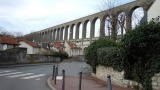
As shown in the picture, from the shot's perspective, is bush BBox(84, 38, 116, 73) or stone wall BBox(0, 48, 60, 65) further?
stone wall BBox(0, 48, 60, 65)

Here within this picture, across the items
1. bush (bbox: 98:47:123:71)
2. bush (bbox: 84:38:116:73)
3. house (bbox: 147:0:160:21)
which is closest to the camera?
bush (bbox: 98:47:123:71)

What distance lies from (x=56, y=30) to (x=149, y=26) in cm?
9799

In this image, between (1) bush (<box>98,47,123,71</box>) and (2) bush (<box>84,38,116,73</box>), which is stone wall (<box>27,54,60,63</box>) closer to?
(2) bush (<box>84,38,116,73</box>)

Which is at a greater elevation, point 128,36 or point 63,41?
point 63,41

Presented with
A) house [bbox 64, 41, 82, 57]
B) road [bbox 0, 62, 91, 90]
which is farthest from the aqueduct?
road [bbox 0, 62, 91, 90]


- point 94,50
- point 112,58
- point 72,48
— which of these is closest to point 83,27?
point 72,48

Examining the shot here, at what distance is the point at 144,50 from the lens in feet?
39.2

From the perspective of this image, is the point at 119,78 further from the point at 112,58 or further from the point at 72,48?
the point at 72,48

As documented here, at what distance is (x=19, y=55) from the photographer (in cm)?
4131

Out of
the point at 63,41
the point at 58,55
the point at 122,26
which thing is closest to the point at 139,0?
the point at 122,26

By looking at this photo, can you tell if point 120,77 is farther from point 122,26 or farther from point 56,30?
point 56,30

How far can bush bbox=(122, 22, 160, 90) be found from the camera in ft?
36.4

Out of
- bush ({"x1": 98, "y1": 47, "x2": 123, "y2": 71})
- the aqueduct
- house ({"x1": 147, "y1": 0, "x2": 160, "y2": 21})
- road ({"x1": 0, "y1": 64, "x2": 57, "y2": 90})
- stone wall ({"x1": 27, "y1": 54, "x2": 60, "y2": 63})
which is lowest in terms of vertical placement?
road ({"x1": 0, "y1": 64, "x2": 57, "y2": 90})

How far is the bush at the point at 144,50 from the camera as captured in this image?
36.4 feet
